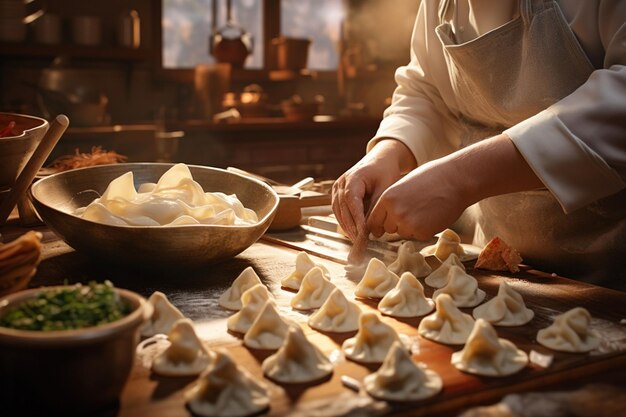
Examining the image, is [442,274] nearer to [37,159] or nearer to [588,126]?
[588,126]

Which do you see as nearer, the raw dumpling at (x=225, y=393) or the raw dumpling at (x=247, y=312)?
the raw dumpling at (x=225, y=393)

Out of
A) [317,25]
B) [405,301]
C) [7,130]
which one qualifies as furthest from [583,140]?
[317,25]

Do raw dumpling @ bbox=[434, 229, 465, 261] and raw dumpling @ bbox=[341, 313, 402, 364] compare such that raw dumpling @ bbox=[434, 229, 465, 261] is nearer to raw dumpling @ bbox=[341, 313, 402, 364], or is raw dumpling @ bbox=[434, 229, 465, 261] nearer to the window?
raw dumpling @ bbox=[341, 313, 402, 364]

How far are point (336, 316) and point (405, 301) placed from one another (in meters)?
0.19

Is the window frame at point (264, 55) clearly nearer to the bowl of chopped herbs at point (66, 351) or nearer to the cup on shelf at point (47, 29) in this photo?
the cup on shelf at point (47, 29)

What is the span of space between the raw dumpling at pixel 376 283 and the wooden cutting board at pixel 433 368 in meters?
0.03

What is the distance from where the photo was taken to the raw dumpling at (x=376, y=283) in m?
1.75

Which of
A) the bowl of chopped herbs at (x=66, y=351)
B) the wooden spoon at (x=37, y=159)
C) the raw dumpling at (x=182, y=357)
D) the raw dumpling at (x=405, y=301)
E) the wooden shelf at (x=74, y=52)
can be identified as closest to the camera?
the bowl of chopped herbs at (x=66, y=351)

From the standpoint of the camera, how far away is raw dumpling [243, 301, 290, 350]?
1405 millimetres

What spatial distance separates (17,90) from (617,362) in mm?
5959

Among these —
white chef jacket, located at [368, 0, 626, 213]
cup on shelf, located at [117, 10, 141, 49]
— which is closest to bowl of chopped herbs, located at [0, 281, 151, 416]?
white chef jacket, located at [368, 0, 626, 213]

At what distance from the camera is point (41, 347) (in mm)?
1020

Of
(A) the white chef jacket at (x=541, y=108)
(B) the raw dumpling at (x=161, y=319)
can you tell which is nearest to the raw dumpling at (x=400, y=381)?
(B) the raw dumpling at (x=161, y=319)

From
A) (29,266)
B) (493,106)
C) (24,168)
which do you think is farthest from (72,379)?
(493,106)
